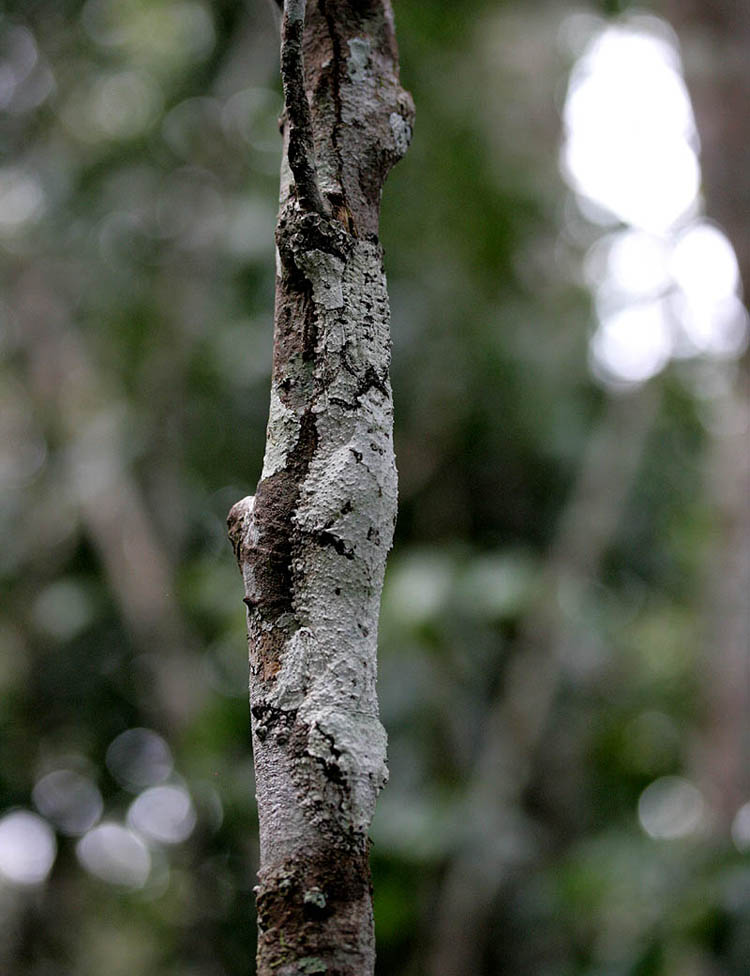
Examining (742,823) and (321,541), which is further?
(742,823)

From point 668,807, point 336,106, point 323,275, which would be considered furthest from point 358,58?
point 668,807

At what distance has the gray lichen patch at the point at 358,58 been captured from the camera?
1.72 ft

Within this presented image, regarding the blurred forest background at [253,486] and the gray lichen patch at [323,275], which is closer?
the gray lichen patch at [323,275]

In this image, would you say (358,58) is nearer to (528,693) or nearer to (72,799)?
(528,693)

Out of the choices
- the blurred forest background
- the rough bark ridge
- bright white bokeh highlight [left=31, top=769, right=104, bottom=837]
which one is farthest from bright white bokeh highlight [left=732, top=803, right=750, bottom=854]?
the rough bark ridge

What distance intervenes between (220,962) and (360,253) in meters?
2.21

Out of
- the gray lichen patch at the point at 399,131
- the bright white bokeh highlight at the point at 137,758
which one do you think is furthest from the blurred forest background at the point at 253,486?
the gray lichen patch at the point at 399,131

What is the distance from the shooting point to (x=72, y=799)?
2975 mm

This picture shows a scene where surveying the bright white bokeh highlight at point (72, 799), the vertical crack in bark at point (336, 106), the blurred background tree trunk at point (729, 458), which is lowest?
the vertical crack in bark at point (336, 106)

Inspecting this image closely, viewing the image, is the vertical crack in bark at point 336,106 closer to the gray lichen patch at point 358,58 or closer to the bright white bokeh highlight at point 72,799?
the gray lichen patch at point 358,58

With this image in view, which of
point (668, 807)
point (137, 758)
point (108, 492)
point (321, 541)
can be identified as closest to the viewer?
point (321, 541)

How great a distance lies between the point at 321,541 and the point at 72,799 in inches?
110

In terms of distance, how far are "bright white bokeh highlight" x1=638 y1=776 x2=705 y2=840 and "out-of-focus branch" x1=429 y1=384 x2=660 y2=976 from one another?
1.47 ft

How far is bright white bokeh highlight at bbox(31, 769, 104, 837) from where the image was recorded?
9.65 ft
